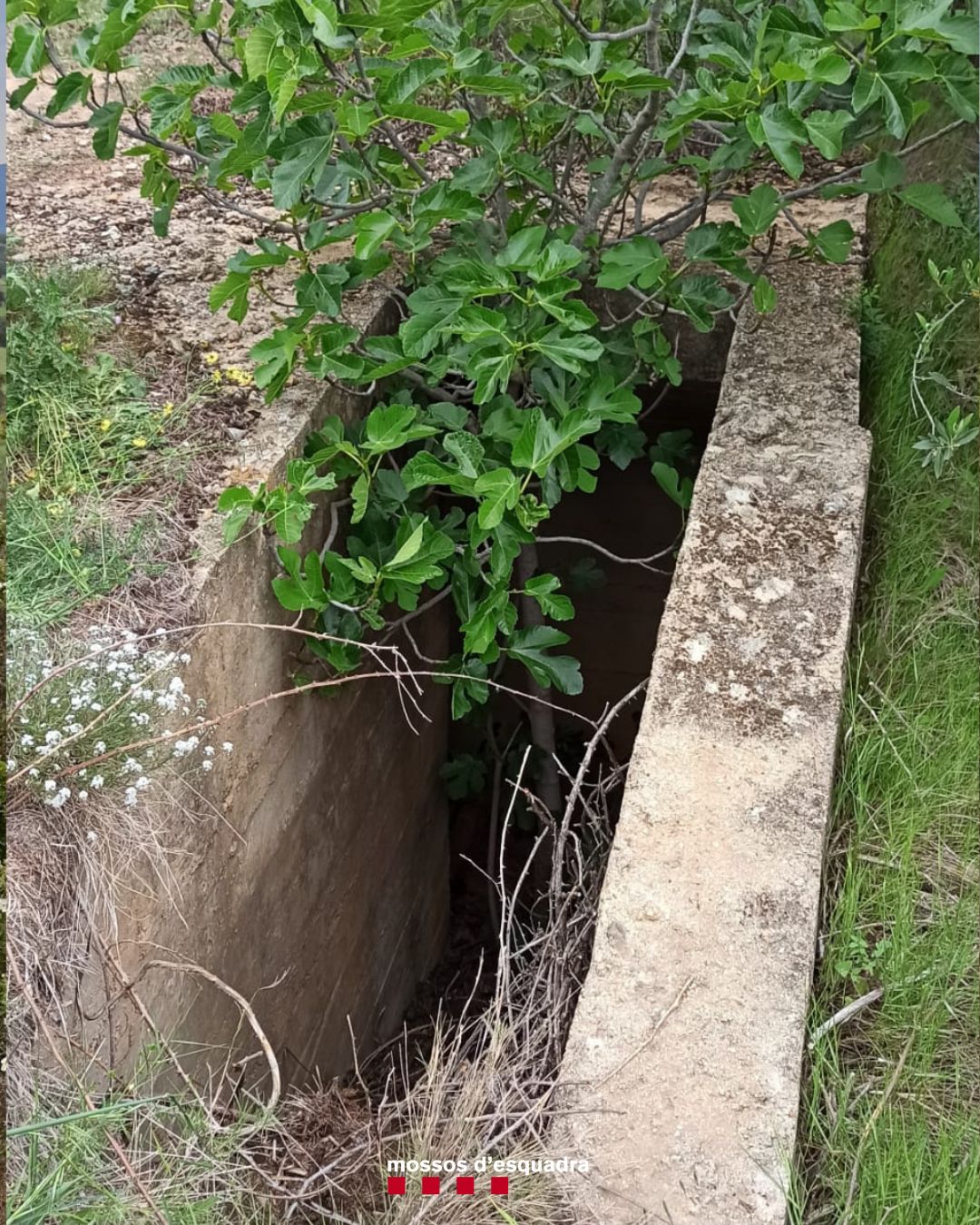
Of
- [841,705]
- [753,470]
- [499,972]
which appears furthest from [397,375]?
[499,972]

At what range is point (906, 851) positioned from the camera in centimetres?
195

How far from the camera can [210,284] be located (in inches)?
121

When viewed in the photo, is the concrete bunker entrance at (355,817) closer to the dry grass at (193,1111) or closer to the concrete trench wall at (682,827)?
the concrete trench wall at (682,827)

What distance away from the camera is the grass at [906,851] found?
1541 mm

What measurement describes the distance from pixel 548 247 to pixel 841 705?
3.69ft

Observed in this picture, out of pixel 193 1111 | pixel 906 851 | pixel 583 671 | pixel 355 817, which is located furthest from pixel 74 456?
pixel 583 671

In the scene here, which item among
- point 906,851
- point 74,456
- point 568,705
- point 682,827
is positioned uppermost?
point 74,456

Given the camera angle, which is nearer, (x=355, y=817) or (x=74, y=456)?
(x=74, y=456)

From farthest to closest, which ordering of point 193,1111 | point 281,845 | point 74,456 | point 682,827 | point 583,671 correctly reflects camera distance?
point 583,671, point 281,845, point 74,456, point 682,827, point 193,1111

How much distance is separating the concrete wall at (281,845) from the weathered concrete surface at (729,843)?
91 centimetres

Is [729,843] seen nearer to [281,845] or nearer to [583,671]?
[281,845]

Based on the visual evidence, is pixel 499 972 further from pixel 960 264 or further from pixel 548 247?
pixel 960 264

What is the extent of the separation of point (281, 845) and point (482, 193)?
173 centimetres

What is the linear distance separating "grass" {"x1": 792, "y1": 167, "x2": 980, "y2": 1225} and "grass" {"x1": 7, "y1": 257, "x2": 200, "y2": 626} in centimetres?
156
